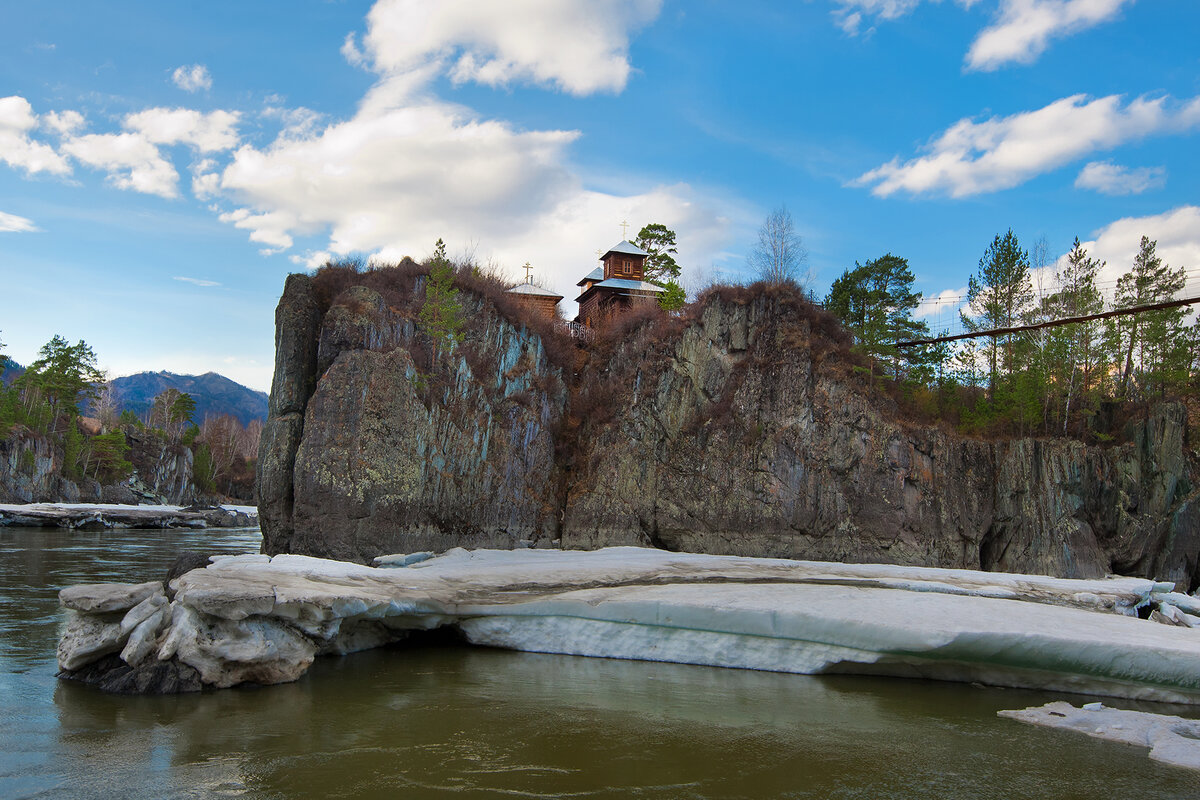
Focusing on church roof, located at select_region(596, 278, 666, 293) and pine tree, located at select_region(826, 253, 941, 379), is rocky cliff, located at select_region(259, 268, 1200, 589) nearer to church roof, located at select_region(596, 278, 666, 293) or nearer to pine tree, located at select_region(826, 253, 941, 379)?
pine tree, located at select_region(826, 253, 941, 379)

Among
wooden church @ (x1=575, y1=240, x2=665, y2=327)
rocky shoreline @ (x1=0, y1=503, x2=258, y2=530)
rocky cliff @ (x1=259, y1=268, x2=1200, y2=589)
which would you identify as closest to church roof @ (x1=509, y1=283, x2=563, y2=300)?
wooden church @ (x1=575, y1=240, x2=665, y2=327)

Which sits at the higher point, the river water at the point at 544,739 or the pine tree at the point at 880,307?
the pine tree at the point at 880,307

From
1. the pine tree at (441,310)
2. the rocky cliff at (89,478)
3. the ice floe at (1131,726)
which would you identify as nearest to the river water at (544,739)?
the ice floe at (1131,726)

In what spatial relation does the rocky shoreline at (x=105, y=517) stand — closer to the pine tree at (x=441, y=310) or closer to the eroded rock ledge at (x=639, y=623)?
the pine tree at (x=441, y=310)

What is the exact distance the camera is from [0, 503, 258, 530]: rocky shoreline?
52000mm

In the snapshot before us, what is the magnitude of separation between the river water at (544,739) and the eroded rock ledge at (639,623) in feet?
1.71

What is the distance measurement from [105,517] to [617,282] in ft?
147

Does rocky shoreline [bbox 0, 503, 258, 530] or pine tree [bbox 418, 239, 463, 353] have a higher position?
pine tree [bbox 418, 239, 463, 353]

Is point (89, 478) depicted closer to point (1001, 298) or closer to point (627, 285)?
point (627, 285)

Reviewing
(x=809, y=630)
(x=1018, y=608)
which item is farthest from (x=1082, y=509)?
(x=809, y=630)

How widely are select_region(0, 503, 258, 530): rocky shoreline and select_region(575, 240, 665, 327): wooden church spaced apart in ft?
127

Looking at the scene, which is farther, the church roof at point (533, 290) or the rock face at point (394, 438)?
the church roof at point (533, 290)

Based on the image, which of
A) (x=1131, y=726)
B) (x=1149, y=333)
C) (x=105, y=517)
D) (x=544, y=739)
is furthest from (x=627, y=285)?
(x=105, y=517)

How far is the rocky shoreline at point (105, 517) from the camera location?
171ft
